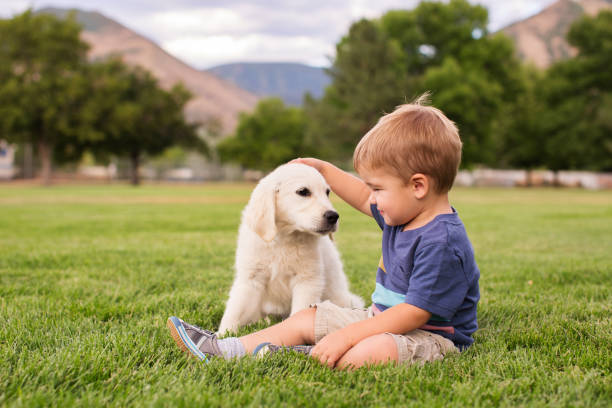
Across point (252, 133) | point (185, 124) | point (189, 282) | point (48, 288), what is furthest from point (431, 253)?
point (252, 133)

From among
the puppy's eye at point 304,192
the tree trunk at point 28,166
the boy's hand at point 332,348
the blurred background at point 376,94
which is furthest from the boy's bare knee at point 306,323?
the tree trunk at point 28,166

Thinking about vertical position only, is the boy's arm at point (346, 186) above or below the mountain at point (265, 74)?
below

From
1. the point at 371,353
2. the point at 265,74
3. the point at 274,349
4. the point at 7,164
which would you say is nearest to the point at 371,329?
the point at 371,353

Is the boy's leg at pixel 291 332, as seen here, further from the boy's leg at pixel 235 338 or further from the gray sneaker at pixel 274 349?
the gray sneaker at pixel 274 349

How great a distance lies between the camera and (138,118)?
4631 centimetres

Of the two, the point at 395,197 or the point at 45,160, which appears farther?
the point at 45,160

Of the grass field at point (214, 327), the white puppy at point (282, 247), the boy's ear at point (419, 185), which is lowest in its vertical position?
the grass field at point (214, 327)

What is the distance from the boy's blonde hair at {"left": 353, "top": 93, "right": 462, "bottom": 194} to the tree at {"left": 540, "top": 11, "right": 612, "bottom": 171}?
45.4m

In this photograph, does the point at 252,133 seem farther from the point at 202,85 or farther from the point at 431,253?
the point at 202,85

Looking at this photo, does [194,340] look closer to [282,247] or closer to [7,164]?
[282,247]

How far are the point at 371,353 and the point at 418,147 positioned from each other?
102 centimetres

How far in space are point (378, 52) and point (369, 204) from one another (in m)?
35.8

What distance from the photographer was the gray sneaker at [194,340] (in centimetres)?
244

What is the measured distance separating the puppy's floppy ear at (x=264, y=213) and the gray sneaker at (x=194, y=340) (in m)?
0.79
